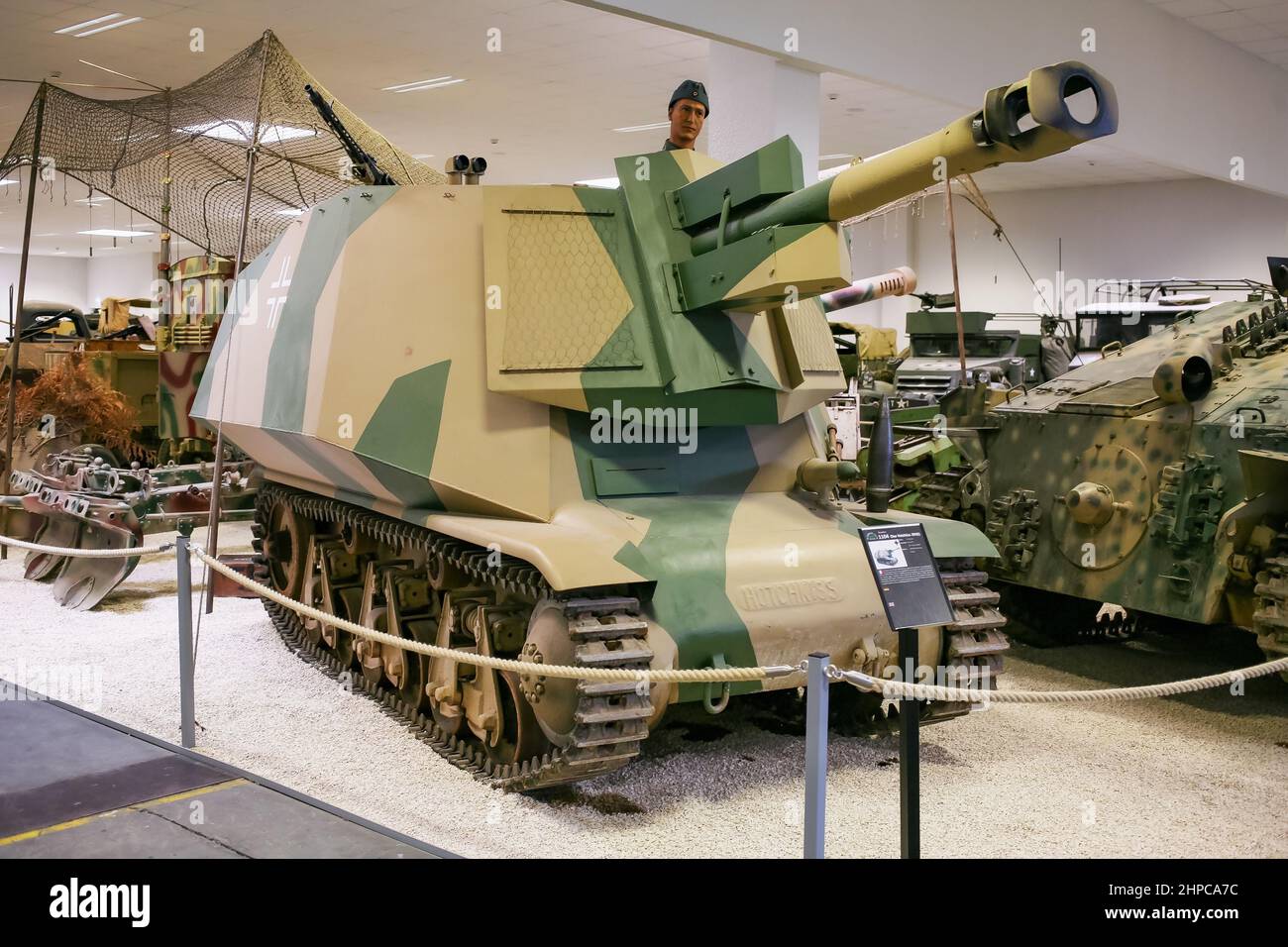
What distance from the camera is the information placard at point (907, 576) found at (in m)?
4.00

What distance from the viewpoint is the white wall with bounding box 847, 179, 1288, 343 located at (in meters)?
16.4

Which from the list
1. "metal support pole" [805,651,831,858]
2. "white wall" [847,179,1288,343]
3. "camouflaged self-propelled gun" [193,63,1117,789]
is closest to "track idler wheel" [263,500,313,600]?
"camouflaged self-propelled gun" [193,63,1117,789]

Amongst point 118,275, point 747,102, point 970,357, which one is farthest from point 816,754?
point 118,275

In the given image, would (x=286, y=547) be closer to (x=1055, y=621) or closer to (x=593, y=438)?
(x=593, y=438)

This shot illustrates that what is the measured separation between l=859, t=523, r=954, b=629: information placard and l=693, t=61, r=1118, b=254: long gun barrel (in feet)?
3.90

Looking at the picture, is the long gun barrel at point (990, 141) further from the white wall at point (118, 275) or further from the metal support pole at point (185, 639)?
the white wall at point (118, 275)

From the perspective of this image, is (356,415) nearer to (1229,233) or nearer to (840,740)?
(840,740)

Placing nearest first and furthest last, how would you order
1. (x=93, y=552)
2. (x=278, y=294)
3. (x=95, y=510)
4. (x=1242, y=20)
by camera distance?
(x=93, y=552) < (x=278, y=294) < (x=95, y=510) < (x=1242, y=20)

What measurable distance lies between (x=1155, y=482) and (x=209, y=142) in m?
7.33

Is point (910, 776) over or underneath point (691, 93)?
underneath

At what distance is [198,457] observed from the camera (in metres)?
13.5

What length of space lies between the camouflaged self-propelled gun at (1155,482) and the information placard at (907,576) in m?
2.60

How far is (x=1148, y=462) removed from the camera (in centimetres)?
684
